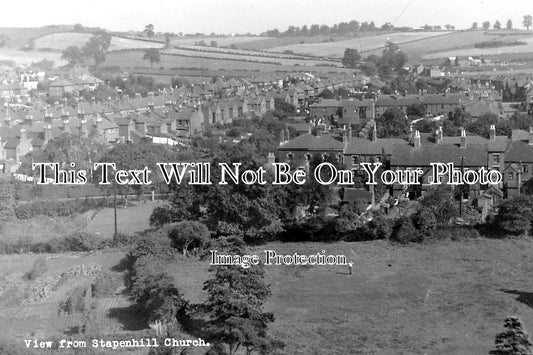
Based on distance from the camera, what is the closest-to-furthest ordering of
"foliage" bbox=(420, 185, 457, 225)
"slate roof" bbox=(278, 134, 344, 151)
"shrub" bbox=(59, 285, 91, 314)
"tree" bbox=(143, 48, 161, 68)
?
"shrub" bbox=(59, 285, 91, 314), "foliage" bbox=(420, 185, 457, 225), "slate roof" bbox=(278, 134, 344, 151), "tree" bbox=(143, 48, 161, 68)

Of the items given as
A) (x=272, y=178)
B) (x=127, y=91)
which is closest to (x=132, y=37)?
(x=127, y=91)

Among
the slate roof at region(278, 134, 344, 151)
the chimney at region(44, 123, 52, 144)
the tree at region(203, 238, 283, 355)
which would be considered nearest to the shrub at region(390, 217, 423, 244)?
the tree at region(203, 238, 283, 355)

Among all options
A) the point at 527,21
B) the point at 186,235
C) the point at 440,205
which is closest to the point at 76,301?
the point at 186,235

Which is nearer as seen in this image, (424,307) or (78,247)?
(424,307)

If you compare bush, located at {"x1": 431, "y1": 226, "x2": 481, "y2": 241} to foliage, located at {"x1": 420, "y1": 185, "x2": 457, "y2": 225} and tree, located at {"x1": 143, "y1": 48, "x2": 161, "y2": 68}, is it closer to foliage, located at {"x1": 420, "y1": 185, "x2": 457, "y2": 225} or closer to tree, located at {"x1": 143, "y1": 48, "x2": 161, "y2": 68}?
foliage, located at {"x1": 420, "y1": 185, "x2": 457, "y2": 225}

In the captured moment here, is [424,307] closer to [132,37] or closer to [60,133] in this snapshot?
[60,133]

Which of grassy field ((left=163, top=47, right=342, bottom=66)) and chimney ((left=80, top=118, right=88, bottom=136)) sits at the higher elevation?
grassy field ((left=163, top=47, right=342, bottom=66))
